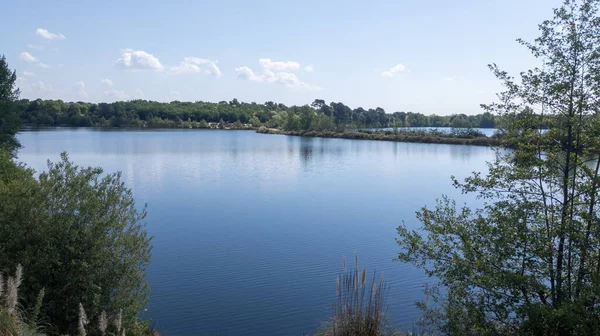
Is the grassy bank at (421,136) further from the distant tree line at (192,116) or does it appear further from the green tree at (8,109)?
the green tree at (8,109)

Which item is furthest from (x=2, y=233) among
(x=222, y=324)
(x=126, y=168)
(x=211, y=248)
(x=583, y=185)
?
(x=126, y=168)

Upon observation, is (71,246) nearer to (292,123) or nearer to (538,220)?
(538,220)

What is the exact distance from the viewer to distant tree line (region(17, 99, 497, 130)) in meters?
103

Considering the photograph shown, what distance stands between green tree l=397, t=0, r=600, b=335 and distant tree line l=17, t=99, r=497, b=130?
280 feet

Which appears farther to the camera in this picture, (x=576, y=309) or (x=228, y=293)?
(x=228, y=293)

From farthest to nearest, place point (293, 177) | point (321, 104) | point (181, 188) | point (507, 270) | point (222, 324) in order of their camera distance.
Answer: point (321, 104) → point (293, 177) → point (181, 188) → point (222, 324) → point (507, 270)

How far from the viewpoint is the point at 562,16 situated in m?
6.62

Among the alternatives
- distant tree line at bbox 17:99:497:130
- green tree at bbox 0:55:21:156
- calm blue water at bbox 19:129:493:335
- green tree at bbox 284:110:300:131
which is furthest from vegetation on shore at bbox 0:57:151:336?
green tree at bbox 284:110:300:131

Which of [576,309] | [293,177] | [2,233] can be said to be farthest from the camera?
[293,177]

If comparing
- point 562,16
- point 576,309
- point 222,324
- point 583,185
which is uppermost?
point 562,16

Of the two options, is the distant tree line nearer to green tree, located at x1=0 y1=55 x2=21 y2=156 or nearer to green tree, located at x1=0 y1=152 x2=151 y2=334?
green tree, located at x1=0 y1=55 x2=21 y2=156

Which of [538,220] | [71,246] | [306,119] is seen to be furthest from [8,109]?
[306,119]

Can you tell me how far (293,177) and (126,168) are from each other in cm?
1217

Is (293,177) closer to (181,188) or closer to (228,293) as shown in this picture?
(181,188)
